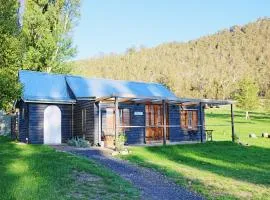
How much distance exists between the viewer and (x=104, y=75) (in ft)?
320

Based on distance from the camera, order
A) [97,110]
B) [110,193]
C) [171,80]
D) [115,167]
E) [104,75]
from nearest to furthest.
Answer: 1. [110,193]
2. [115,167]
3. [97,110]
4. [171,80]
5. [104,75]

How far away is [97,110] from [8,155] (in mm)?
8745

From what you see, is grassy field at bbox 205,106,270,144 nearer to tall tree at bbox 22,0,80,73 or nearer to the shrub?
the shrub

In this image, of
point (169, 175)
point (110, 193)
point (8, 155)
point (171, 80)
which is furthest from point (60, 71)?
point (171, 80)

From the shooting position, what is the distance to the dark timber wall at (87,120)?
24.9 m

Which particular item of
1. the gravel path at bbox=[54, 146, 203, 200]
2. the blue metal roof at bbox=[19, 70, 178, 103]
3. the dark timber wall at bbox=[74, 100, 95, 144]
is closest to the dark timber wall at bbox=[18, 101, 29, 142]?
the blue metal roof at bbox=[19, 70, 178, 103]

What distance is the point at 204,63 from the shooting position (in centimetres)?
14400

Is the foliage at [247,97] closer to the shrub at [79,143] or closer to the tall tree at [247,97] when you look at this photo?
the tall tree at [247,97]

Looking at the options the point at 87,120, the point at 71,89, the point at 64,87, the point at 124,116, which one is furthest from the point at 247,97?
the point at 87,120

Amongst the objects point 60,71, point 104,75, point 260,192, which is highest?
point 104,75

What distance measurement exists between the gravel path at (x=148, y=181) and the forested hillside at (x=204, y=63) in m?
62.7

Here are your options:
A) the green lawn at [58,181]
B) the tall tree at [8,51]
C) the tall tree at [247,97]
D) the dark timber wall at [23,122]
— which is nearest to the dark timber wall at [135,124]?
the dark timber wall at [23,122]

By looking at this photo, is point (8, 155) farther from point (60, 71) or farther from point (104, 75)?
point (104, 75)

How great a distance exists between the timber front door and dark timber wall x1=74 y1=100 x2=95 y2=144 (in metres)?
4.58
